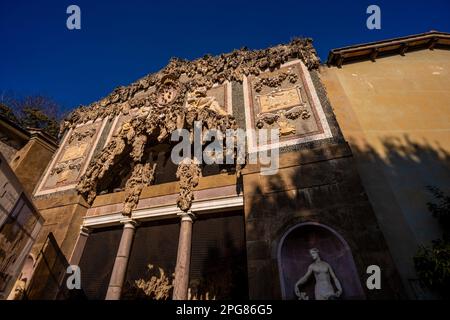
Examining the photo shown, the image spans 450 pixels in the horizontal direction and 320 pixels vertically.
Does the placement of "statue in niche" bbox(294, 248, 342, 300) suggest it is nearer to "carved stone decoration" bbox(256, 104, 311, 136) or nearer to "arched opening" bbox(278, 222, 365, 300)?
"arched opening" bbox(278, 222, 365, 300)

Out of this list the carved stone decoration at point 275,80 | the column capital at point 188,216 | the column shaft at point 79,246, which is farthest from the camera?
the carved stone decoration at point 275,80

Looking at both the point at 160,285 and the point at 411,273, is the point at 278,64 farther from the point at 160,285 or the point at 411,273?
the point at 160,285

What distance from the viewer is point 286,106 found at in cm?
771

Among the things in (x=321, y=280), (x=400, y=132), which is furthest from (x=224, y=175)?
(x=400, y=132)

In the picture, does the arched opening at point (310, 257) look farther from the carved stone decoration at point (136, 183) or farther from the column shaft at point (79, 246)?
the column shaft at point (79, 246)

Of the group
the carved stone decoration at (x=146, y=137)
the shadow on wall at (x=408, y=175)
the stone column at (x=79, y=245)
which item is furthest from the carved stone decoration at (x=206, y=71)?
the stone column at (x=79, y=245)

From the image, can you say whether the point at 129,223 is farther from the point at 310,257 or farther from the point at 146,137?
the point at 310,257

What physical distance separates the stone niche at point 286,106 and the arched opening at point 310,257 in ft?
8.53

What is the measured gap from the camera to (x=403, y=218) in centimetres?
576

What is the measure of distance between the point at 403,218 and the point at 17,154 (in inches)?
593

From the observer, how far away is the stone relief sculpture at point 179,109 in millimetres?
7973

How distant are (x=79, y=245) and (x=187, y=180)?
4.40 meters

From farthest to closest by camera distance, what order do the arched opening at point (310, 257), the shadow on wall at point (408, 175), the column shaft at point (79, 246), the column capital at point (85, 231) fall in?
the column capital at point (85, 231), the column shaft at point (79, 246), the shadow on wall at point (408, 175), the arched opening at point (310, 257)

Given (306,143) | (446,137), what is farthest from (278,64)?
(446,137)
